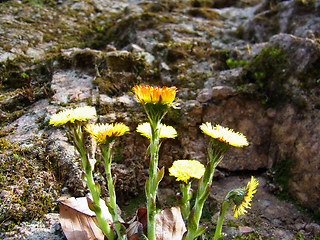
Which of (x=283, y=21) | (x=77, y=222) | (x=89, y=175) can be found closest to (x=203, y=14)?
(x=283, y=21)

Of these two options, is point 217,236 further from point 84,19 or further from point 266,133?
point 84,19

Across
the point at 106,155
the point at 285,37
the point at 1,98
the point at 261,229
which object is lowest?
the point at 261,229

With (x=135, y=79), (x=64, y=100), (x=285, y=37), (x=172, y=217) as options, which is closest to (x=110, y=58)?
(x=135, y=79)

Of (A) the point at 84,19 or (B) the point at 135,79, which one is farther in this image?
(A) the point at 84,19

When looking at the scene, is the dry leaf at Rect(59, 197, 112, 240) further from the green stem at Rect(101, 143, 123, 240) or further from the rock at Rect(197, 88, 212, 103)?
the rock at Rect(197, 88, 212, 103)

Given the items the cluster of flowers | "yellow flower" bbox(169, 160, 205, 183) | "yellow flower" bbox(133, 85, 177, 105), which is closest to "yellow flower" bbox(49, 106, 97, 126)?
the cluster of flowers

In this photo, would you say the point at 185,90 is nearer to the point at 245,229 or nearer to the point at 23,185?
the point at 245,229
